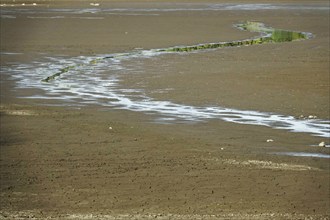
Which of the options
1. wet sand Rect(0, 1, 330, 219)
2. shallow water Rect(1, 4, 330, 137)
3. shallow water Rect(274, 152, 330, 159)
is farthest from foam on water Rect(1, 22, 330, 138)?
shallow water Rect(274, 152, 330, 159)

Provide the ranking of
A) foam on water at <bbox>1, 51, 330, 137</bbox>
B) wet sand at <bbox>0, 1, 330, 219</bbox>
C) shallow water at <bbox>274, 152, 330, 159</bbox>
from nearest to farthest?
wet sand at <bbox>0, 1, 330, 219</bbox> < shallow water at <bbox>274, 152, 330, 159</bbox> < foam on water at <bbox>1, 51, 330, 137</bbox>

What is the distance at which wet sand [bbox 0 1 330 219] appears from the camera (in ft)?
28.2

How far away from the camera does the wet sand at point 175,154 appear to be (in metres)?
8.59

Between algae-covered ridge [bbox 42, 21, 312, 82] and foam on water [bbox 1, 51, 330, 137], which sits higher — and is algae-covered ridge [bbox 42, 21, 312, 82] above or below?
below

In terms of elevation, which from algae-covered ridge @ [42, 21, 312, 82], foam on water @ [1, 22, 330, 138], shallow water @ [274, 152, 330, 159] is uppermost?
shallow water @ [274, 152, 330, 159]

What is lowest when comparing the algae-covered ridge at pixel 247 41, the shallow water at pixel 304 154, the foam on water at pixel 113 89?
the algae-covered ridge at pixel 247 41

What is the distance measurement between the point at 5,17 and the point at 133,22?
299 inches

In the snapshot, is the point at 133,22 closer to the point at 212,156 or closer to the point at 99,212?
the point at 212,156

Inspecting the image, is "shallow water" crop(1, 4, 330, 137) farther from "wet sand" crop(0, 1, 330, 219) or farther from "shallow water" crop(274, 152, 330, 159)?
"shallow water" crop(274, 152, 330, 159)

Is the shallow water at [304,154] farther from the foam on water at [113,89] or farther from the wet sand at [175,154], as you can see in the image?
the foam on water at [113,89]

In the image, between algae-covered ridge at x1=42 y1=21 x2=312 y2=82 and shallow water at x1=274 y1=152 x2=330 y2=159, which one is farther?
algae-covered ridge at x1=42 y1=21 x2=312 y2=82

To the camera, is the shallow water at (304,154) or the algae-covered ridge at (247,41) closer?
the shallow water at (304,154)

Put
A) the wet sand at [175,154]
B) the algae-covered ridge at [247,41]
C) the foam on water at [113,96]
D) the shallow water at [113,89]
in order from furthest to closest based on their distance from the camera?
the algae-covered ridge at [247,41]
the shallow water at [113,89]
the foam on water at [113,96]
the wet sand at [175,154]

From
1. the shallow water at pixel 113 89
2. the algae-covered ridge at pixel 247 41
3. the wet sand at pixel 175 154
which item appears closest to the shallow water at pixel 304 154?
the wet sand at pixel 175 154
